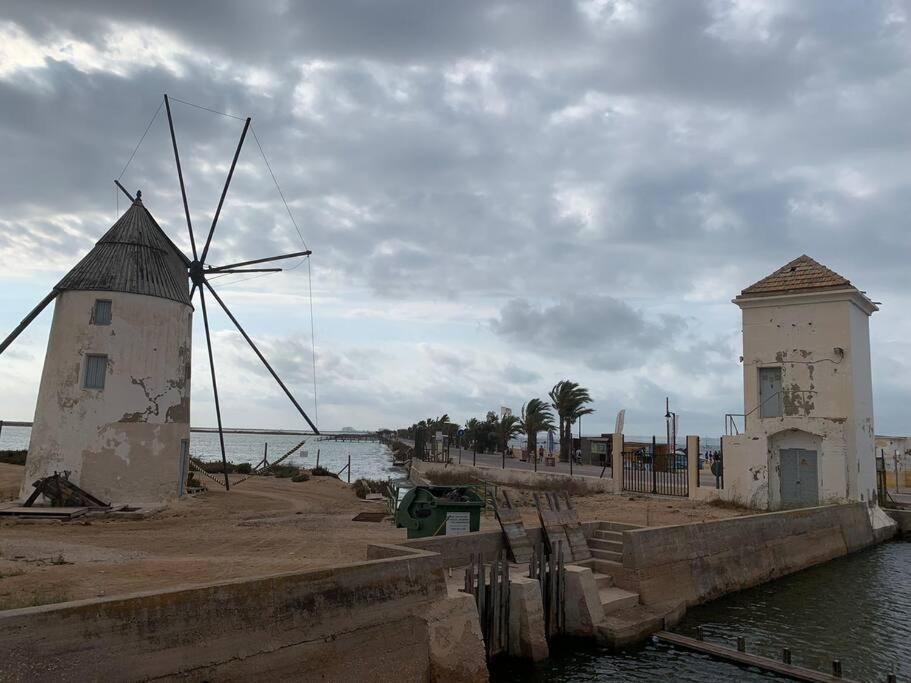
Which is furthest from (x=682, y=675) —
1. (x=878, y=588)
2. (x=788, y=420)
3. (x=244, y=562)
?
(x=788, y=420)

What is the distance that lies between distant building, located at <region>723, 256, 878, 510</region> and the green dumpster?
15657 millimetres

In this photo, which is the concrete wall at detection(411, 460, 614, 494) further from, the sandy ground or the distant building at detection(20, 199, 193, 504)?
the distant building at detection(20, 199, 193, 504)

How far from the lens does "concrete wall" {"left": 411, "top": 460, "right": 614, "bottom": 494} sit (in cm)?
3062

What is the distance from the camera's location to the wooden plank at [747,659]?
10.6 metres

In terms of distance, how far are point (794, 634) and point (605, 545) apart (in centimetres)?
405

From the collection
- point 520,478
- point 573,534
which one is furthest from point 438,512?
point 520,478

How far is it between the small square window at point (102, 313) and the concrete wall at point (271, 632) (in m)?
17.0

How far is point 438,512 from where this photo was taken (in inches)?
539

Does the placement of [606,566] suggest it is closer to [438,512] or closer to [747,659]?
[747,659]

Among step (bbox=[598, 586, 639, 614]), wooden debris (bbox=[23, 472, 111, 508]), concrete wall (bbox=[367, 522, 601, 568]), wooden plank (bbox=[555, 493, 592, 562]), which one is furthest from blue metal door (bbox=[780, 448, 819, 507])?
wooden debris (bbox=[23, 472, 111, 508])

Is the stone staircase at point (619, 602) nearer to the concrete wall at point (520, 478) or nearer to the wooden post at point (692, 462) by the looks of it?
the wooden post at point (692, 462)

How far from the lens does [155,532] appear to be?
57.8 ft

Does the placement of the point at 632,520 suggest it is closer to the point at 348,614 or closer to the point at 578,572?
the point at 578,572

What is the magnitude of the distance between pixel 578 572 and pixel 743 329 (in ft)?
58.3
